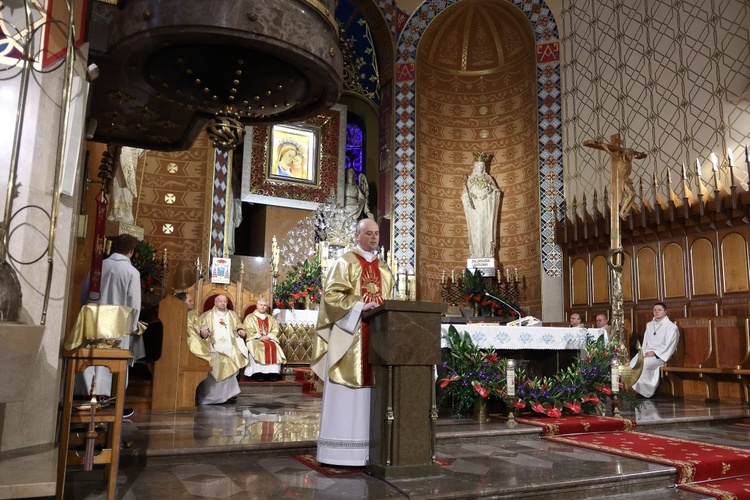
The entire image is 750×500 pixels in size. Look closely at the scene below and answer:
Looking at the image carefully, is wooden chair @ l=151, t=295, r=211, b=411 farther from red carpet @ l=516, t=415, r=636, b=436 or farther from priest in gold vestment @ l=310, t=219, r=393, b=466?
red carpet @ l=516, t=415, r=636, b=436

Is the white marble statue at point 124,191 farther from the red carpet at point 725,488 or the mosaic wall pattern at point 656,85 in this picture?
the mosaic wall pattern at point 656,85

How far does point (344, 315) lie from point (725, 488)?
2.82m

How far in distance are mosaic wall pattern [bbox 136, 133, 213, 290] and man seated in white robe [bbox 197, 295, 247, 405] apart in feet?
13.6

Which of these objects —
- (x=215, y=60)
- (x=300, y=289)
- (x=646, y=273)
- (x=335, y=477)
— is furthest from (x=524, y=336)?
(x=300, y=289)

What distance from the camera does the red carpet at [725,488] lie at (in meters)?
3.97

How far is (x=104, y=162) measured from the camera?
245 inches

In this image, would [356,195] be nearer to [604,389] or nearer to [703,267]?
[703,267]

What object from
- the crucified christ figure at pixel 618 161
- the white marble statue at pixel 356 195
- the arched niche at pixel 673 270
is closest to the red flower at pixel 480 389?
the crucified christ figure at pixel 618 161

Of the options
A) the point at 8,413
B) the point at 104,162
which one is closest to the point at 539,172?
the point at 104,162

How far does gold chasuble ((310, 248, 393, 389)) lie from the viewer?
14.6ft

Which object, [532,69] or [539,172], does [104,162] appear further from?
[532,69]

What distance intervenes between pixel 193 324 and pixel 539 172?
8098 mm

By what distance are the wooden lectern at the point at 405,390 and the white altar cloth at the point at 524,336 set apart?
8.19ft

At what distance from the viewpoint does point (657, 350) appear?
9227mm
